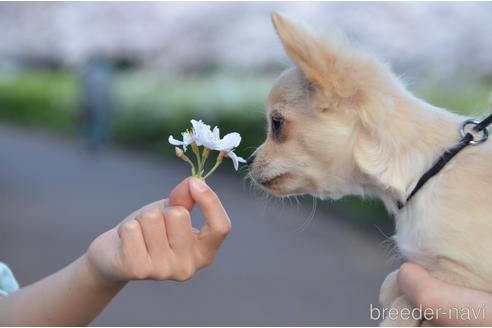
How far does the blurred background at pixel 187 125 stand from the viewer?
20.1 feet

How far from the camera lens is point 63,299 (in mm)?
1822

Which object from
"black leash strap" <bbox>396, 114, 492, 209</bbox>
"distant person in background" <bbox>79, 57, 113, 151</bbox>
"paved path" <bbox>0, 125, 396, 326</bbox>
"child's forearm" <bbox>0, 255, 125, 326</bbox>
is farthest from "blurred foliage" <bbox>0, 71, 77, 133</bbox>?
"black leash strap" <bbox>396, 114, 492, 209</bbox>

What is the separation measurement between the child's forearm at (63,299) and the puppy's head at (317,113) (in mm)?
672

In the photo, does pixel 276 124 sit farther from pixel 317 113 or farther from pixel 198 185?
pixel 198 185

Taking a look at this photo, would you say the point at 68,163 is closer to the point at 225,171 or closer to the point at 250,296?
the point at 225,171

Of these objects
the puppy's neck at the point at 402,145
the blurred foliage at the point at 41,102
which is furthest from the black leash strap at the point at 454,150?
the blurred foliage at the point at 41,102

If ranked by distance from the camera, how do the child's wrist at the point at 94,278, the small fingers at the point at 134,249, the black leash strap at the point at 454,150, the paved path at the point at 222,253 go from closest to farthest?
the small fingers at the point at 134,249, the child's wrist at the point at 94,278, the black leash strap at the point at 454,150, the paved path at the point at 222,253

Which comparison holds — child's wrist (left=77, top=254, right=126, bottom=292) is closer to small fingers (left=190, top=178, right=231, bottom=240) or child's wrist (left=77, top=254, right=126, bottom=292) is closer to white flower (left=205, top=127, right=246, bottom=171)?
small fingers (left=190, top=178, right=231, bottom=240)

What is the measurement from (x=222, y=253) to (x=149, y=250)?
5.84 m

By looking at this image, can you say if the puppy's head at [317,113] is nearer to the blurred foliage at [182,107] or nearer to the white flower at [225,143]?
the white flower at [225,143]

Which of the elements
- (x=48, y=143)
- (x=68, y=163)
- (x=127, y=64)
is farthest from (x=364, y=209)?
(x=127, y=64)

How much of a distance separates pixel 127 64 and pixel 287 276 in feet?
55.2

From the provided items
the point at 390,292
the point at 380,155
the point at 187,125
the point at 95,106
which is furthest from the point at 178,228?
the point at 95,106

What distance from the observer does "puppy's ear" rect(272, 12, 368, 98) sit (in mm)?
1919
